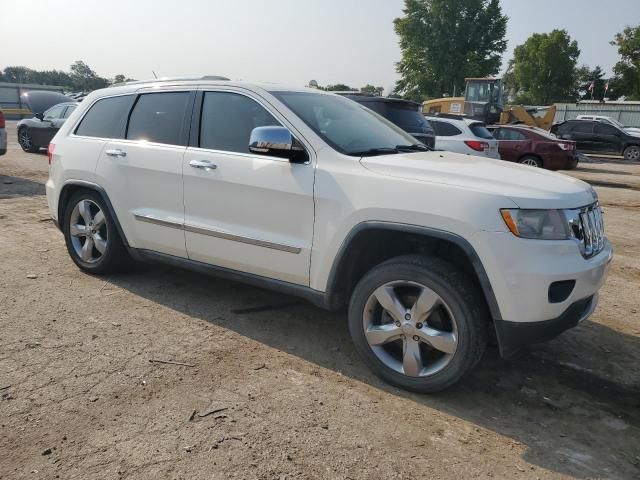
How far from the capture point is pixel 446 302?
2936 mm

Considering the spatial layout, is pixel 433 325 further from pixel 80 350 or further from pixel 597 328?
pixel 80 350

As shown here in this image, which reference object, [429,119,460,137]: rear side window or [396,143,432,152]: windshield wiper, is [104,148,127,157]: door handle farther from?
[429,119,460,137]: rear side window

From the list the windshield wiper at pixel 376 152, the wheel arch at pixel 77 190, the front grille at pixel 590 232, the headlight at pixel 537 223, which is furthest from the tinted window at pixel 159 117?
the front grille at pixel 590 232

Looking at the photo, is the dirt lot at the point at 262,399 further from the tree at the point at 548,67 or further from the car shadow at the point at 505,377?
the tree at the point at 548,67

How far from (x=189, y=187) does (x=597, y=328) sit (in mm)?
3346

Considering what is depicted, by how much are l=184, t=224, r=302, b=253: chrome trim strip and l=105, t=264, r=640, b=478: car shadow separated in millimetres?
685

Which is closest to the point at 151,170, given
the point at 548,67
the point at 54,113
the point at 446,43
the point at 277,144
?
the point at 277,144

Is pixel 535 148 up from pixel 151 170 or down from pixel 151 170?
down

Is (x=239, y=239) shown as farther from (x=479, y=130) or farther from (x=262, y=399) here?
(x=479, y=130)

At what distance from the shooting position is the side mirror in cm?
335

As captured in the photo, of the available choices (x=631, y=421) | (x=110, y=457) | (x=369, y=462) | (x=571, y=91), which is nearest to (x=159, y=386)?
(x=110, y=457)

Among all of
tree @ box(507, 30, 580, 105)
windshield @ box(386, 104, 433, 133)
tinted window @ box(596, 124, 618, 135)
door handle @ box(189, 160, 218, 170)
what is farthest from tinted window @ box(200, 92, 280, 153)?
tree @ box(507, 30, 580, 105)

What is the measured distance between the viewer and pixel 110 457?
2.47 meters

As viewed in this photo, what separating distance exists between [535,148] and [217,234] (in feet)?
44.7
